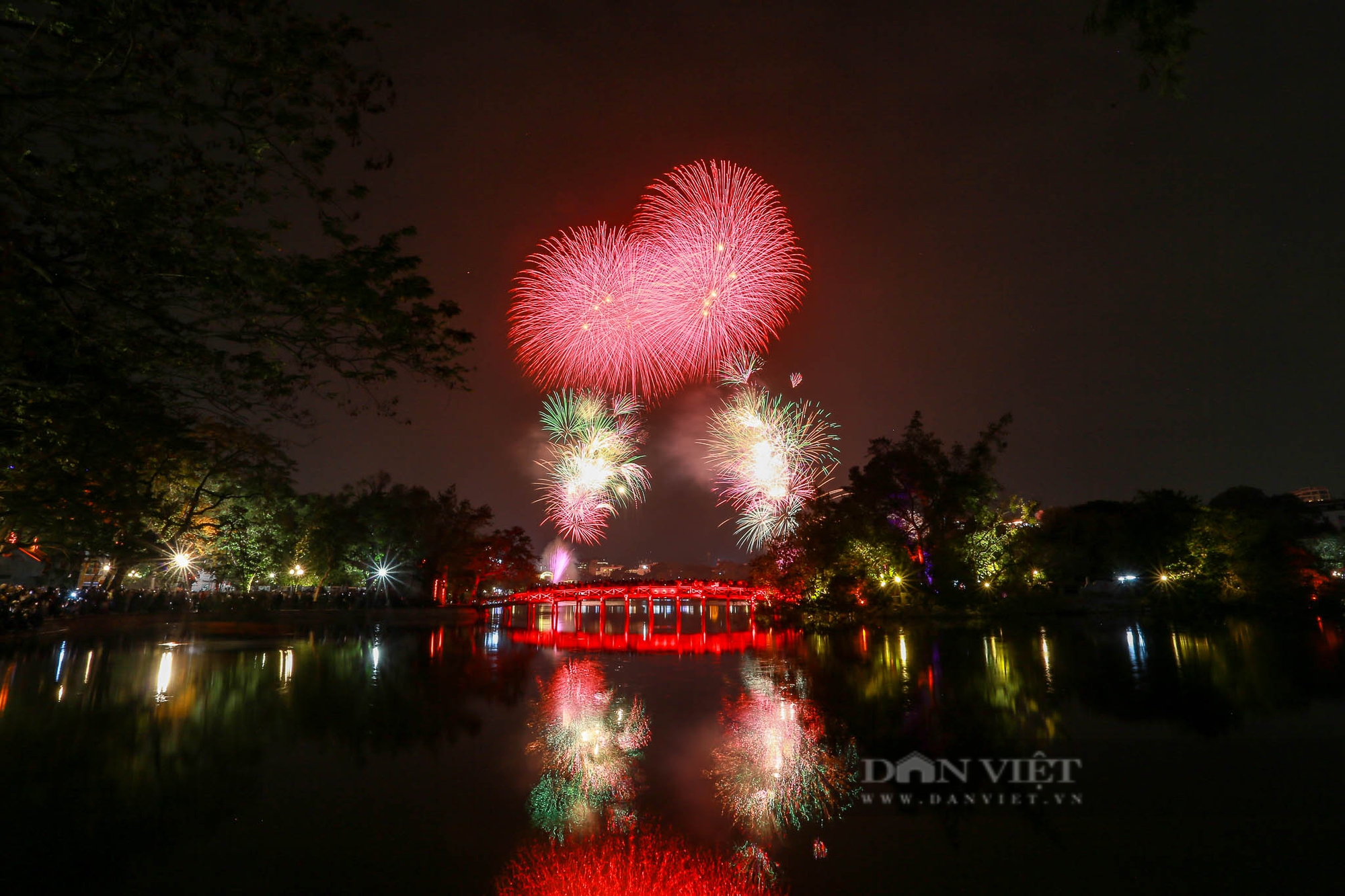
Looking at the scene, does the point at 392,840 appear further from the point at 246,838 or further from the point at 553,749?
the point at 553,749

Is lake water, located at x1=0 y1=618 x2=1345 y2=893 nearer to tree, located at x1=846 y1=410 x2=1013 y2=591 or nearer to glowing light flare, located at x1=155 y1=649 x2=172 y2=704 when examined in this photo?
glowing light flare, located at x1=155 y1=649 x2=172 y2=704

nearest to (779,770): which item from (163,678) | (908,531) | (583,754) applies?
(583,754)

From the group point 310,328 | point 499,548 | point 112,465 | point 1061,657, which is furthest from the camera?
point 499,548

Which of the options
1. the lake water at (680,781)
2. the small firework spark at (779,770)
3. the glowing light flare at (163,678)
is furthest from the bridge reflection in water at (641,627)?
the small firework spark at (779,770)

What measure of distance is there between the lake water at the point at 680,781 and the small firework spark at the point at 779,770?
0.05m

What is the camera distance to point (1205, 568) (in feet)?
127

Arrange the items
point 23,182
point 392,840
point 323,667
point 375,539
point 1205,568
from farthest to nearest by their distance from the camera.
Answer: point 375,539, point 1205,568, point 323,667, point 23,182, point 392,840

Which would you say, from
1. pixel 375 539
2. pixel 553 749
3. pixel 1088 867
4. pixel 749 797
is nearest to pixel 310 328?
pixel 553 749

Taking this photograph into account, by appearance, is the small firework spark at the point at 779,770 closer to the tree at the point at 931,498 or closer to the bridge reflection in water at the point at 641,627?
the bridge reflection in water at the point at 641,627

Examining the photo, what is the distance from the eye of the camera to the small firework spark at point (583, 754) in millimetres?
6511

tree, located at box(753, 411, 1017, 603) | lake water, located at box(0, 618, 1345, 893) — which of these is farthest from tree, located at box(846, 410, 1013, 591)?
lake water, located at box(0, 618, 1345, 893)

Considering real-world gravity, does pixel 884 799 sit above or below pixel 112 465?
below

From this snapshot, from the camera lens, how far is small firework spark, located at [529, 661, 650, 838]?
651 cm

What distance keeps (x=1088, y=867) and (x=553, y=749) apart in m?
6.18
